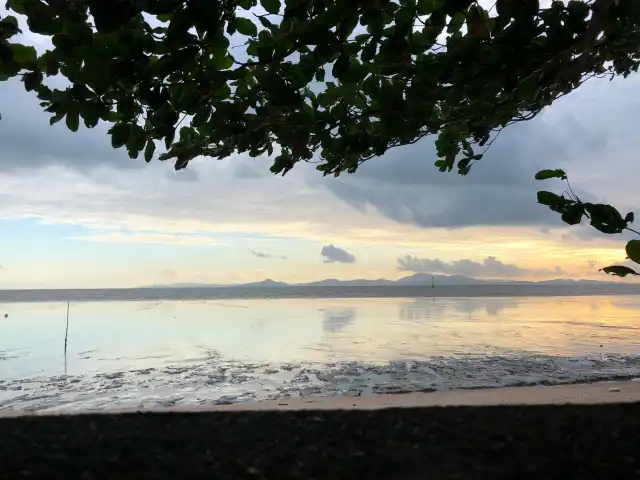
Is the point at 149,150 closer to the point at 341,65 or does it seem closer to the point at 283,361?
the point at 341,65

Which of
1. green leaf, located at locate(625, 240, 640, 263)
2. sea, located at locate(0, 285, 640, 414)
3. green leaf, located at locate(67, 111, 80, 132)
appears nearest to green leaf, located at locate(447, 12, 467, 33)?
green leaf, located at locate(625, 240, 640, 263)

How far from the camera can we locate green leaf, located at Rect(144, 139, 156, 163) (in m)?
2.66

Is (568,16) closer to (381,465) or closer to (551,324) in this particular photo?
(381,465)

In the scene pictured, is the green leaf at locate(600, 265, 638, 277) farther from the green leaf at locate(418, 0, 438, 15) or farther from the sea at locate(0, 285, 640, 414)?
the sea at locate(0, 285, 640, 414)

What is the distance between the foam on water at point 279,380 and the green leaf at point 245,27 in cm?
605

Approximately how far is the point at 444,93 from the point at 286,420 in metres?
2.62

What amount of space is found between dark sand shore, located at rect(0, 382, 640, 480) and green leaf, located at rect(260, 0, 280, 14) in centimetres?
237

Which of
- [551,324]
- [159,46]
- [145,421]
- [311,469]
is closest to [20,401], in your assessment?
[145,421]

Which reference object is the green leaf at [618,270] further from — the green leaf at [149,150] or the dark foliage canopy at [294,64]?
the green leaf at [149,150]

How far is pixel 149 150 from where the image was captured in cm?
268

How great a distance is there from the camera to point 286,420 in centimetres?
424

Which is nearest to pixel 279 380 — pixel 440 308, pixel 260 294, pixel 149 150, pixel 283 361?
pixel 283 361

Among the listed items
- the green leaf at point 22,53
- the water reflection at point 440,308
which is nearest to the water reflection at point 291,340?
the water reflection at point 440,308

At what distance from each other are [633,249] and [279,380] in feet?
25.0
